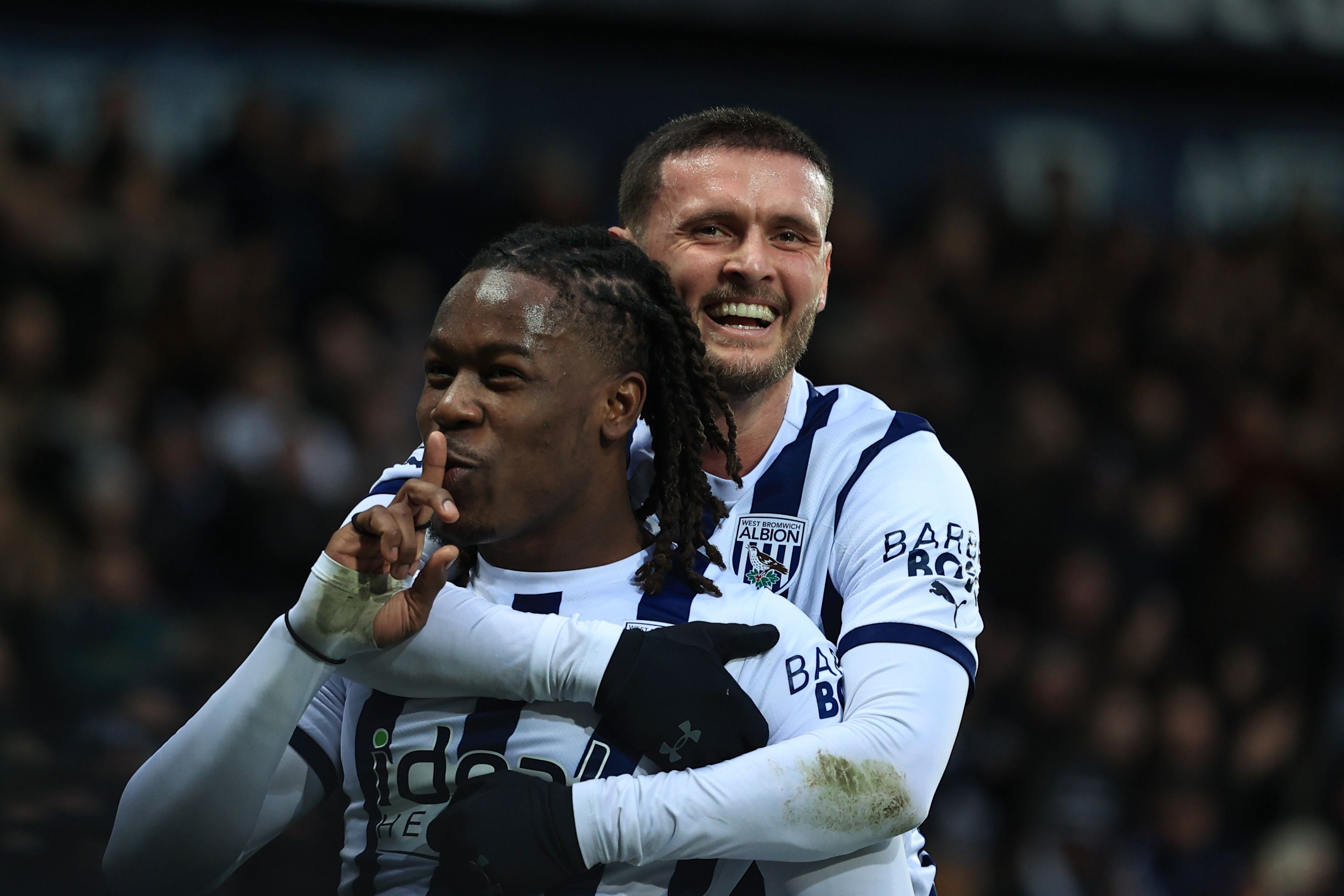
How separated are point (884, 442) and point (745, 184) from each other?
541 millimetres

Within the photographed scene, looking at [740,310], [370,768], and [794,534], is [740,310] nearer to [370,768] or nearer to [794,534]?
[794,534]

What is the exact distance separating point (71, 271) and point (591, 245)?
367 cm

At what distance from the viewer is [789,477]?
2.49 metres

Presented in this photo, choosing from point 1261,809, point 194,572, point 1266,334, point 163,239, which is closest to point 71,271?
point 163,239

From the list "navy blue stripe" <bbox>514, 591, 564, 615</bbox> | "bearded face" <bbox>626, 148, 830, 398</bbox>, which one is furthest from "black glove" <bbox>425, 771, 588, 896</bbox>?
"bearded face" <bbox>626, 148, 830, 398</bbox>

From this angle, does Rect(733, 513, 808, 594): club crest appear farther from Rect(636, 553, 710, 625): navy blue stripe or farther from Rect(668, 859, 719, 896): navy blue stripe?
Rect(668, 859, 719, 896): navy blue stripe

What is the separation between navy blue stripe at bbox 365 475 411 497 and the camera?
2.27 metres

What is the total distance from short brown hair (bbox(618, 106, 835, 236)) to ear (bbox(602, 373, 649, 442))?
69 centimetres

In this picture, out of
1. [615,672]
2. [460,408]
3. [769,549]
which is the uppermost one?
[460,408]

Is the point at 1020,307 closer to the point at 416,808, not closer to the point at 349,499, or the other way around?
the point at 349,499

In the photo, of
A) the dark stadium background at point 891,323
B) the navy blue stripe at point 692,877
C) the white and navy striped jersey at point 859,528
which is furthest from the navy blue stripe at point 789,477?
the dark stadium background at point 891,323

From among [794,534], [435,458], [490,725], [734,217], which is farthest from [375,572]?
[734,217]

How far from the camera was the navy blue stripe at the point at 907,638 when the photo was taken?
6.89 ft

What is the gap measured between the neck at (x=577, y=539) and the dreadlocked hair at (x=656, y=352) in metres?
0.06
